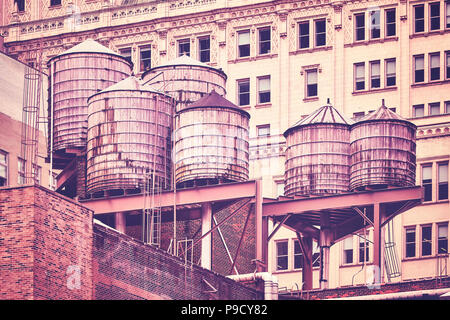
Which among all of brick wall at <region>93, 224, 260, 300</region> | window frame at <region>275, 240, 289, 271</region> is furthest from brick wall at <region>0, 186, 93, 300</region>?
window frame at <region>275, 240, 289, 271</region>

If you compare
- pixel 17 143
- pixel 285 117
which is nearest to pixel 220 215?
pixel 17 143

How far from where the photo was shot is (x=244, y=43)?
9006 centimetres

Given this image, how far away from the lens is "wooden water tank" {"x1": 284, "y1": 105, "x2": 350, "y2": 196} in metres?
63.4

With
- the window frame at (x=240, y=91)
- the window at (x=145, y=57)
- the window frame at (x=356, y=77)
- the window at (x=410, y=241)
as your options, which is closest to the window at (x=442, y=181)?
the window at (x=410, y=241)

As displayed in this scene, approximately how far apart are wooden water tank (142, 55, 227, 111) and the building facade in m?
18.4

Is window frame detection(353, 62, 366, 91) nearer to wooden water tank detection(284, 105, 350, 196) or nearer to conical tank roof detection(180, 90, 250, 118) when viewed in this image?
wooden water tank detection(284, 105, 350, 196)

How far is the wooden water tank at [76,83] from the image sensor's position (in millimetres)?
62750

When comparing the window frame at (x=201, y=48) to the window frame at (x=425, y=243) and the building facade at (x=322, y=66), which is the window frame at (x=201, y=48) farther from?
the window frame at (x=425, y=243)

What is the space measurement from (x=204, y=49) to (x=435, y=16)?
13.9 meters

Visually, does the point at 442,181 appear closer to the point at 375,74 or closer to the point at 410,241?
the point at 410,241

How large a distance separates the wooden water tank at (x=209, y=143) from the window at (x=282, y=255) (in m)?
24.8

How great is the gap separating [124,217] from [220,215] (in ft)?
24.8

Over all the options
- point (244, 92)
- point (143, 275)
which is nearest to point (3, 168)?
point (143, 275)
